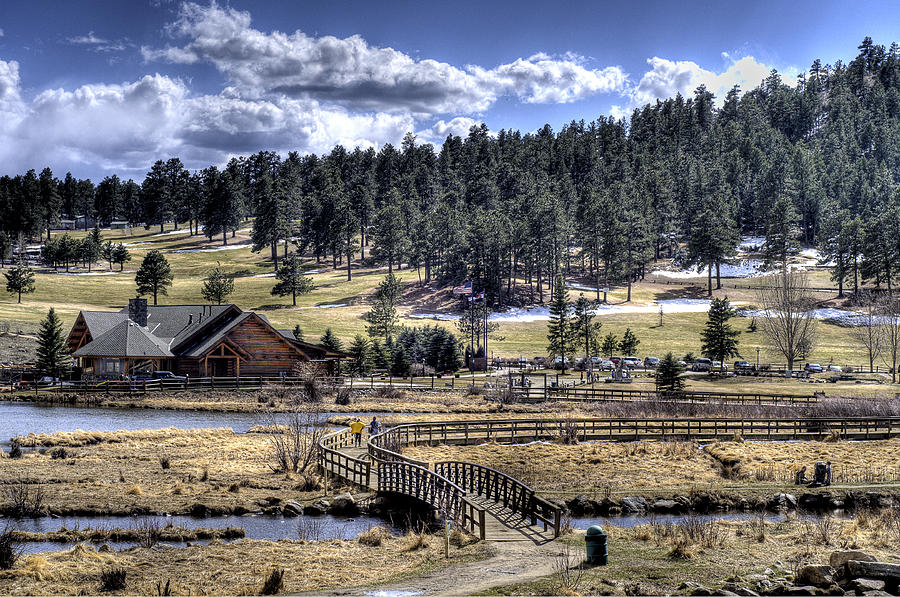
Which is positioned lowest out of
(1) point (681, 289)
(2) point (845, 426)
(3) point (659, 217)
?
(2) point (845, 426)

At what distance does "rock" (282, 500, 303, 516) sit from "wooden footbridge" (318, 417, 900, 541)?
3.06m

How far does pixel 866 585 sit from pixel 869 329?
80.6 metres

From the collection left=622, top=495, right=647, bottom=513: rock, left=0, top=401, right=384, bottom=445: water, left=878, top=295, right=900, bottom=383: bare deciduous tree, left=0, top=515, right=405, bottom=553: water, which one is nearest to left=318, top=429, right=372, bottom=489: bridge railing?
left=0, top=515, right=405, bottom=553: water

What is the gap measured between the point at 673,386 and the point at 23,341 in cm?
7285

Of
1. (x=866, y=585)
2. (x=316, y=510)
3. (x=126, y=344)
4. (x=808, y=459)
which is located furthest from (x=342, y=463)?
(x=126, y=344)

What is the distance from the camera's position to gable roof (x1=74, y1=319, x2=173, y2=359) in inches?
2864

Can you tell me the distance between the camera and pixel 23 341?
295 feet

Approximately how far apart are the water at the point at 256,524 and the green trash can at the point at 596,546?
8.54 metres

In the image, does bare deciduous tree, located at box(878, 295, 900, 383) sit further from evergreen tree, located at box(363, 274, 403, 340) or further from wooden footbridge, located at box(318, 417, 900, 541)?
evergreen tree, located at box(363, 274, 403, 340)

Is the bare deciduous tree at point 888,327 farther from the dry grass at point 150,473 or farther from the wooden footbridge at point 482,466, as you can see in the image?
the dry grass at point 150,473

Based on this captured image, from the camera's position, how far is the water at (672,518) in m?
26.7

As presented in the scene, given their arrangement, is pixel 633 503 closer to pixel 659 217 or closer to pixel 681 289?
pixel 681 289

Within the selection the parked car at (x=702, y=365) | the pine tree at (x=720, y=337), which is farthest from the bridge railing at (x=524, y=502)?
the parked car at (x=702, y=365)

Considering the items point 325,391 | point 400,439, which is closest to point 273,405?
point 325,391
